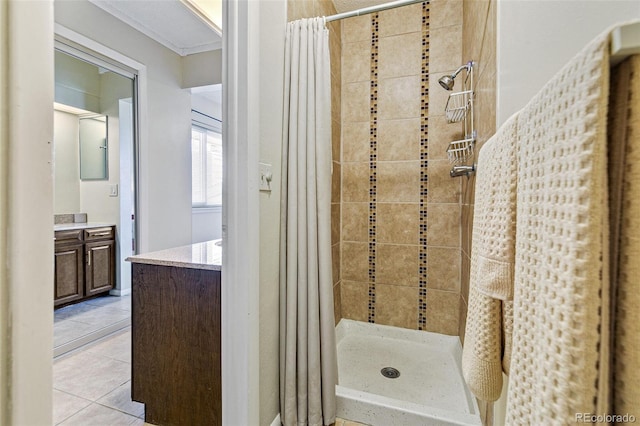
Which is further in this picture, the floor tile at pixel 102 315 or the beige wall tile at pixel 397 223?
the floor tile at pixel 102 315

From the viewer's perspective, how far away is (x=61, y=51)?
7.16 feet

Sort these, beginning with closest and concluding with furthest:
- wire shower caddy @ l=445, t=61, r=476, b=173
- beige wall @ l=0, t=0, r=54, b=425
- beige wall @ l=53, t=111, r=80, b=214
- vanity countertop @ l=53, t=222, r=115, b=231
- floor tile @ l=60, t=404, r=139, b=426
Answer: beige wall @ l=0, t=0, r=54, b=425, floor tile @ l=60, t=404, r=139, b=426, wire shower caddy @ l=445, t=61, r=476, b=173, vanity countertop @ l=53, t=222, r=115, b=231, beige wall @ l=53, t=111, r=80, b=214

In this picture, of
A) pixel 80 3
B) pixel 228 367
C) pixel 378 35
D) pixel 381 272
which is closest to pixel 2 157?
pixel 228 367

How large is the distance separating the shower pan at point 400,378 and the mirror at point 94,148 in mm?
Answer: 2938

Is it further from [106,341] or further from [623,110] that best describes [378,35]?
[106,341]

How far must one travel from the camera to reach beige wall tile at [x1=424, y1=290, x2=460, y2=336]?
7.06ft

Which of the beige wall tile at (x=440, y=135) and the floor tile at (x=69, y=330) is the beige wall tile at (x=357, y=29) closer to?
the beige wall tile at (x=440, y=135)

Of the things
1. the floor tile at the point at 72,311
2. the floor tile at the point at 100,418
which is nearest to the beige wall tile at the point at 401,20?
the floor tile at the point at 100,418

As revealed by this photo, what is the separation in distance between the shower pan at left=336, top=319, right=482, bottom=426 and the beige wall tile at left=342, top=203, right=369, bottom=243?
0.70 m

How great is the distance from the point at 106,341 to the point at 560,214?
304cm

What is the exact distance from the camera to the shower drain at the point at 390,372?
178cm

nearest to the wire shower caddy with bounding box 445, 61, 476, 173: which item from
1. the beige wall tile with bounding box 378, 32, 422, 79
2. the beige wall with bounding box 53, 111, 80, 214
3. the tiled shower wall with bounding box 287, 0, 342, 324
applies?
the beige wall tile with bounding box 378, 32, 422, 79

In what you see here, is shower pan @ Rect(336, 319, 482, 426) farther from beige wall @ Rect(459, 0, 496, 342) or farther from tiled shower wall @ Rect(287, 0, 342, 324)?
beige wall @ Rect(459, 0, 496, 342)

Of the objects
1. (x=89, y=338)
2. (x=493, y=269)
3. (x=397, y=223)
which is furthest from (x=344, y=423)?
(x=89, y=338)
